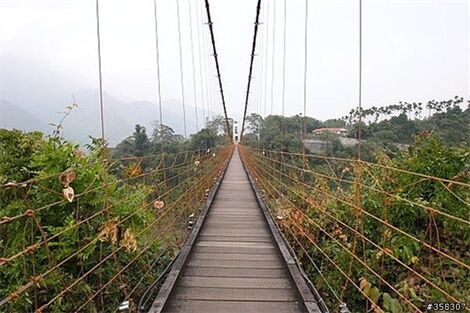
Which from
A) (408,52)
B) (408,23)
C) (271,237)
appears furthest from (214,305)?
(408,52)

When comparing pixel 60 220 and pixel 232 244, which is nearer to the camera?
pixel 60 220

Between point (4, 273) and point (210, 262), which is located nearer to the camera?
point (4, 273)

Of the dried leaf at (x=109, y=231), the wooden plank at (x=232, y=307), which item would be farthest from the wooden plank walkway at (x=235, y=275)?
the dried leaf at (x=109, y=231)

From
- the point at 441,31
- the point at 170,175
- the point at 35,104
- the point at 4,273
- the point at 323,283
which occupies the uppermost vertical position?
the point at 441,31

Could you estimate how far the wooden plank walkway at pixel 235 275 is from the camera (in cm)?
201

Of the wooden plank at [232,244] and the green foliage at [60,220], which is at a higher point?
the green foliage at [60,220]

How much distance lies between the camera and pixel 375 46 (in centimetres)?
555

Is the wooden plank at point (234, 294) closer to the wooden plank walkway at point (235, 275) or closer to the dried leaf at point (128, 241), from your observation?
the wooden plank walkway at point (235, 275)

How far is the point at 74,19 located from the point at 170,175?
1865mm

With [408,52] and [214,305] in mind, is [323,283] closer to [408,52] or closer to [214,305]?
[214,305]

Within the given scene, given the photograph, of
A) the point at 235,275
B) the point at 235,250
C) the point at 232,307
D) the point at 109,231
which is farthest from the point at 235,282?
the point at 109,231

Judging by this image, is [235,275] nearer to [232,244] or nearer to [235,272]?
[235,272]

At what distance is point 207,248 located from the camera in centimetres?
303

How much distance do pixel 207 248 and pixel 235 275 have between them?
0.64 metres
